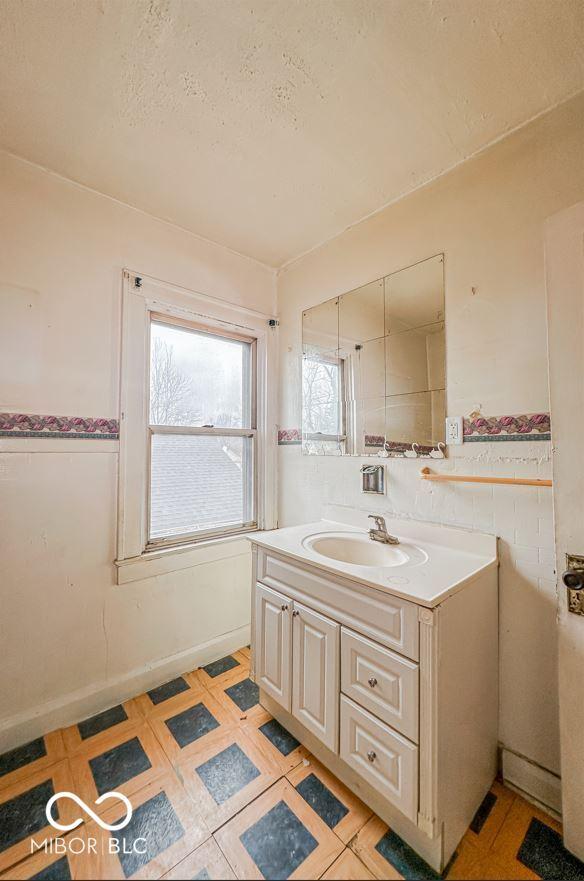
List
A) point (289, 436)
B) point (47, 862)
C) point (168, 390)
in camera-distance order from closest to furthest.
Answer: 1. point (47, 862)
2. point (168, 390)
3. point (289, 436)

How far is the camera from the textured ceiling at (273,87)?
91cm

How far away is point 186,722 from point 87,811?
0.46 metres

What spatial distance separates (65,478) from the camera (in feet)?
4.68

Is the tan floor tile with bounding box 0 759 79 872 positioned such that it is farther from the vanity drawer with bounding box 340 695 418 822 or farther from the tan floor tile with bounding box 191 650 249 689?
the vanity drawer with bounding box 340 695 418 822

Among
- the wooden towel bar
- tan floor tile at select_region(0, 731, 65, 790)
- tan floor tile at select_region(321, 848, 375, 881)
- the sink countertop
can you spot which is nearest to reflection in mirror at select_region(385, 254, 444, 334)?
the wooden towel bar

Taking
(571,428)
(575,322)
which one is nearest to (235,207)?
(575,322)

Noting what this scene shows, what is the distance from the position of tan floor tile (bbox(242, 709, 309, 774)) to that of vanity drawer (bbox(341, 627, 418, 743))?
37 centimetres

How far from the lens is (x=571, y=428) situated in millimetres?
981

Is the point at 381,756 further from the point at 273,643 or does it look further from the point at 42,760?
the point at 42,760

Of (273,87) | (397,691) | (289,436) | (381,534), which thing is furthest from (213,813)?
(273,87)

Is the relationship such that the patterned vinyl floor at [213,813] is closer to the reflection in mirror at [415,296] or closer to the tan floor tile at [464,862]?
the tan floor tile at [464,862]

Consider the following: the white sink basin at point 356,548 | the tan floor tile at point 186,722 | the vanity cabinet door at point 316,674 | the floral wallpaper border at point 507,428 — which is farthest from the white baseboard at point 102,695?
the floral wallpaper border at point 507,428

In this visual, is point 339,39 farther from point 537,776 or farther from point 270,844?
point 537,776

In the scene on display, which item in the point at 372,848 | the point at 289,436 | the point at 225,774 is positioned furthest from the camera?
the point at 289,436
